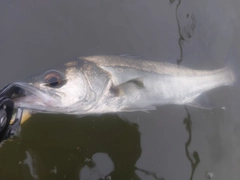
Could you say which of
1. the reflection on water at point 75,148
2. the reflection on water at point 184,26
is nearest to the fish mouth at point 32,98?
the reflection on water at point 75,148

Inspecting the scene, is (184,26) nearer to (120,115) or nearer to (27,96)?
(120,115)

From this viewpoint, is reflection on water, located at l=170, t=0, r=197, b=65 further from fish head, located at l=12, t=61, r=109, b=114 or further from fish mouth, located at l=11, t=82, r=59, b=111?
fish mouth, located at l=11, t=82, r=59, b=111

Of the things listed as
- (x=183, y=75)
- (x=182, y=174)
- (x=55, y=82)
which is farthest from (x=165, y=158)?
(x=55, y=82)

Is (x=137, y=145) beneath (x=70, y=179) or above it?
above

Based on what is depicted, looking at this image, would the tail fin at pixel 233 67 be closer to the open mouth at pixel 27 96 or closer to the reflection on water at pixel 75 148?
the reflection on water at pixel 75 148

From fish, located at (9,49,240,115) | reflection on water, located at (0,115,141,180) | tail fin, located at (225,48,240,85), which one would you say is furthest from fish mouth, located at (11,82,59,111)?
tail fin, located at (225,48,240,85)

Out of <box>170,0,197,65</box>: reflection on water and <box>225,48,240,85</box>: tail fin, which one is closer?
<box>225,48,240,85</box>: tail fin

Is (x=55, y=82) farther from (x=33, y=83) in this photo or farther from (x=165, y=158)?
(x=165, y=158)
